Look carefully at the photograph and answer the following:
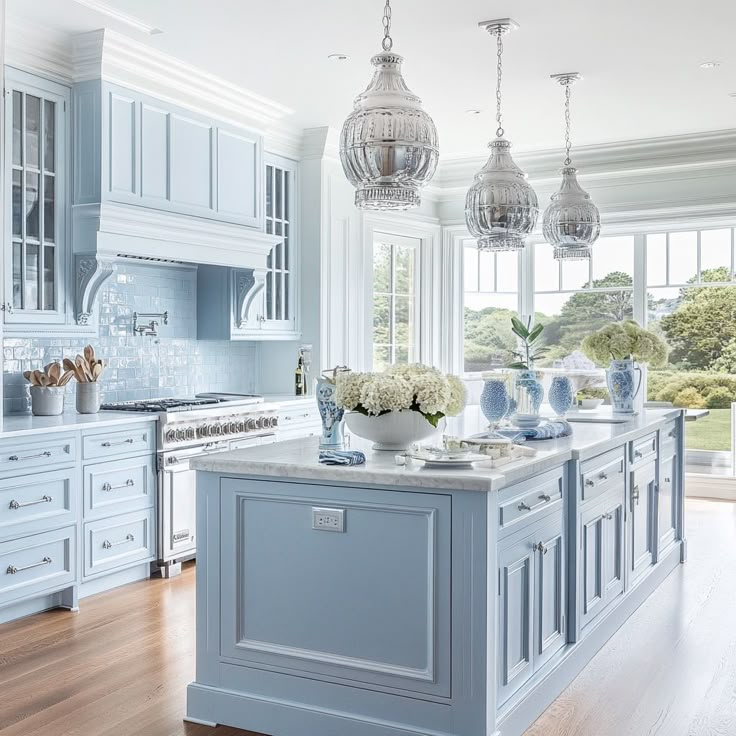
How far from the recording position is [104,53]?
15.3ft

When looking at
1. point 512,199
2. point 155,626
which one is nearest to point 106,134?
point 512,199

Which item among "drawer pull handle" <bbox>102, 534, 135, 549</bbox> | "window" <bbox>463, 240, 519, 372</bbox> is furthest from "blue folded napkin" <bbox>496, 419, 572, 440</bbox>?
"window" <bbox>463, 240, 519, 372</bbox>

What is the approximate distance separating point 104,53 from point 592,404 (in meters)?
3.26

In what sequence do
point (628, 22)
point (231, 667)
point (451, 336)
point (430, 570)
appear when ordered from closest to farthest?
point (430, 570), point (231, 667), point (628, 22), point (451, 336)

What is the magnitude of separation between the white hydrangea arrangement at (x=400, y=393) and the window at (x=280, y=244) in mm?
3448

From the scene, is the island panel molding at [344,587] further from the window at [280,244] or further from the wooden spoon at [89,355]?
the window at [280,244]

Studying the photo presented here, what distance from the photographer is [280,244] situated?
6.58 m

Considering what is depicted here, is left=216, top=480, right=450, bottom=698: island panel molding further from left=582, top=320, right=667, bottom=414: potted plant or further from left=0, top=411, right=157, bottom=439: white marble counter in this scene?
left=582, top=320, right=667, bottom=414: potted plant

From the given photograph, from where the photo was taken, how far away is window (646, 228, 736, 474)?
7.37 m

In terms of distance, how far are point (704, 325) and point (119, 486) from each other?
503cm

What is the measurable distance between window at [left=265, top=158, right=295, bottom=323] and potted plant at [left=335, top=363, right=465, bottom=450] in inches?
135

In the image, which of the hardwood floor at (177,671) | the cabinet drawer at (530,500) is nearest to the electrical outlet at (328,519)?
the cabinet drawer at (530,500)

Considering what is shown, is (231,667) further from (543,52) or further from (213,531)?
(543,52)

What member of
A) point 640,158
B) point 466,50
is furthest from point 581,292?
point 466,50
